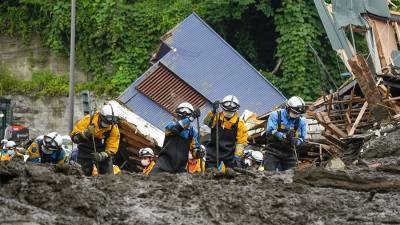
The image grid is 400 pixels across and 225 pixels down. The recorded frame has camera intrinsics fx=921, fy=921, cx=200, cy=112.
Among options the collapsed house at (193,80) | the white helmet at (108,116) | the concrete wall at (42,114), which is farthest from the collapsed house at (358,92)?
the concrete wall at (42,114)

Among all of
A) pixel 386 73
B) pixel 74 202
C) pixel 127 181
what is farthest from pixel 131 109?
pixel 74 202

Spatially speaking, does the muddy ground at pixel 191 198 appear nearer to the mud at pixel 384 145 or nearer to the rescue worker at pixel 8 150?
the mud at pixel 384 145

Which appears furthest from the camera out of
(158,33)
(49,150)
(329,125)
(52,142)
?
(158,33)

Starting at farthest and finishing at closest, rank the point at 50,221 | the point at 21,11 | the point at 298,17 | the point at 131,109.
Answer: the point at 21,11 < the point at 298,17 < the point at 131,109 < the point at 50,221

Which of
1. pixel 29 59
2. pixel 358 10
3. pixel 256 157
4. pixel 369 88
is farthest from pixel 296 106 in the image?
pixel 29 59

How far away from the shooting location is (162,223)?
729 cm

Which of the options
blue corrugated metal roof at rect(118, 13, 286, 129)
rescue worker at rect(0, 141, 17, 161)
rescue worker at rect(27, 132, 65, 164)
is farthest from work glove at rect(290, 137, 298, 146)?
blue corrugated metal roof at rect(118, 13, 286, 129)

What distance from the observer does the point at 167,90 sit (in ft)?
75.1

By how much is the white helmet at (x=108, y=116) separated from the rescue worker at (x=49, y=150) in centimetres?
→ 93

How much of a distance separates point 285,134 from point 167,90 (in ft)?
32.8

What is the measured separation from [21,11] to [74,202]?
78.8ft

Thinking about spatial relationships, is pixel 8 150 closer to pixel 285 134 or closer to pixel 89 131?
pixel 89 131

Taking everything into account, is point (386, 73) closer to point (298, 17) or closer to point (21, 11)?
point (298, 17)

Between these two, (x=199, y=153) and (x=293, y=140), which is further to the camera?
(x=293, y=140)
